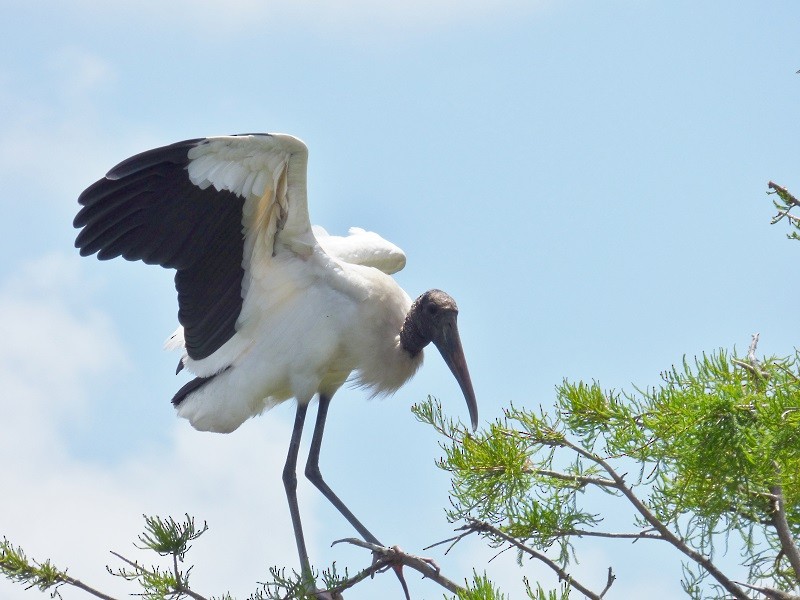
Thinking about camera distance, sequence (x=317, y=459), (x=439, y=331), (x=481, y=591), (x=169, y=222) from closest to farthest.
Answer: (x=481, y=591) → (x=169, y=222) → (x=439, y=331) → (x=317, y=459)

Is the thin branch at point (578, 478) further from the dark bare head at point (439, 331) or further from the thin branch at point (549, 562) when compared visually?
the dark bare head at point (439, 331)

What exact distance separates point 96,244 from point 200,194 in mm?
441

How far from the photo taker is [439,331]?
4.66m

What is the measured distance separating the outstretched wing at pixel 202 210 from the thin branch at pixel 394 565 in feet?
4.04

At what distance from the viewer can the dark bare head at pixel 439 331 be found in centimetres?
464

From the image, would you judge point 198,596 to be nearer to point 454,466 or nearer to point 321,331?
point 454,466

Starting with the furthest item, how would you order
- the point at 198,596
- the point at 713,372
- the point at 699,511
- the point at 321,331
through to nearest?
the point at 321,331, the point at 198,596, the point at 699,511, the point at 713,372

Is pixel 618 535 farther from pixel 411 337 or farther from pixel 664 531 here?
pixel 411 337

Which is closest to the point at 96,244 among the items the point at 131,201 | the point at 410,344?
the point at 131,201

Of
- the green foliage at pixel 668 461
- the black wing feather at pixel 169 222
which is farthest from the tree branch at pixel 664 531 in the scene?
the black wing feather at pixel 169 222

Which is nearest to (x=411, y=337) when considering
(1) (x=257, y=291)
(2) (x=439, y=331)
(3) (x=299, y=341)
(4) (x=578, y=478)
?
(2) (x=439, y=331)

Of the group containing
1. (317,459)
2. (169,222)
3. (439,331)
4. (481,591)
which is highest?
(169,222)

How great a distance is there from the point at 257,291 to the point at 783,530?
2.32 m

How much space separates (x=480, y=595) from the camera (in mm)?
2617
